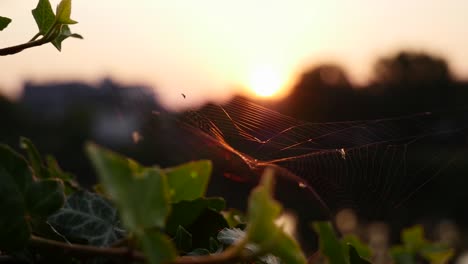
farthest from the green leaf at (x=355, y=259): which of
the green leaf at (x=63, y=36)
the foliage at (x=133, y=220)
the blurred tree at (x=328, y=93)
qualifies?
the blurred tree at (x=328, y=93)

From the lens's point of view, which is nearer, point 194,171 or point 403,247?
point 194,171

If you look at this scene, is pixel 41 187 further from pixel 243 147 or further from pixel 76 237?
pixel 243 147

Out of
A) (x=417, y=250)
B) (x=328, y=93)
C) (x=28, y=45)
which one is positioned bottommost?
(x=328, y=93)

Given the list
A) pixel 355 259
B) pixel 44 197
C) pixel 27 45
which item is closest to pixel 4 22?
pixel 27 45

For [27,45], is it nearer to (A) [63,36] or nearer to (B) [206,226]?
(A) [63,36]

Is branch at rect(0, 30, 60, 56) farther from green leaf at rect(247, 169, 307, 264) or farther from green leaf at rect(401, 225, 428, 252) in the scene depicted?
green leaf at rect(401, 225, 428, 252)

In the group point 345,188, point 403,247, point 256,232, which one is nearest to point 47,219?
point 256,232
